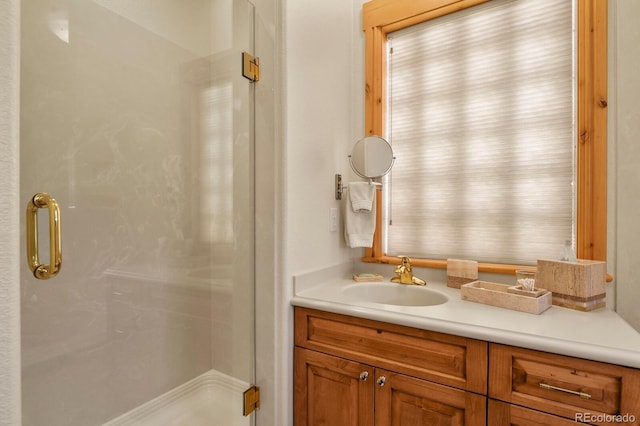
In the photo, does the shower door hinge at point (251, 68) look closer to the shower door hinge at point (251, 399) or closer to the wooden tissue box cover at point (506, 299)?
the wooden tissue box cover at point (506, 299)

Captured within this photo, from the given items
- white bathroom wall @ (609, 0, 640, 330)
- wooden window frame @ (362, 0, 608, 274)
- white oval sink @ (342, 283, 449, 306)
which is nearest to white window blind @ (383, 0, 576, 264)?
wooden window frame @ (362, 0, 608, 274)

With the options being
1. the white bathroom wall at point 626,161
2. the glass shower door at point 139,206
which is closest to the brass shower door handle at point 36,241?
the glass shower door at point 139,206

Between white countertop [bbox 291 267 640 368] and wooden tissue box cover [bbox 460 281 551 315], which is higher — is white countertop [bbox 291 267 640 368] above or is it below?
below

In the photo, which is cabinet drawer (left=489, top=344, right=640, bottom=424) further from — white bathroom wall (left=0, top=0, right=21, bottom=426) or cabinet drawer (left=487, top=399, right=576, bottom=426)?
white bathroom wall (left=0, top=0, right=21, bottom=426)

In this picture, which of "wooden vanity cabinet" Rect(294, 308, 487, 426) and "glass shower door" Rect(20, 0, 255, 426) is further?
"glass shower door" Rect(20, 0, 255, 426)

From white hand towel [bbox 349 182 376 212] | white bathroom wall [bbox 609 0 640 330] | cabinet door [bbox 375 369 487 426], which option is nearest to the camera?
cabinet door [bbox 375 369 487 426]

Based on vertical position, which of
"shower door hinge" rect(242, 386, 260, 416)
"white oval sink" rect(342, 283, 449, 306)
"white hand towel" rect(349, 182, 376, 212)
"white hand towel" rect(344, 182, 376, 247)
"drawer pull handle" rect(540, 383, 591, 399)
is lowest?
"shower door hinge" rect(242, 386, 260, 416)

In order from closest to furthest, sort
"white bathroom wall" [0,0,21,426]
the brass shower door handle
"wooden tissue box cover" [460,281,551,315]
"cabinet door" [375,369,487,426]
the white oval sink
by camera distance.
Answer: "white bathroom wall" [0,0,21,426] → the brass shower door handle → "cabinet door" [375,369,487,426] → "wooden tissue box cover" [460,281,551,315] → the white oval sink

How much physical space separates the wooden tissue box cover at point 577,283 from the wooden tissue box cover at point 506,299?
0.05 meters

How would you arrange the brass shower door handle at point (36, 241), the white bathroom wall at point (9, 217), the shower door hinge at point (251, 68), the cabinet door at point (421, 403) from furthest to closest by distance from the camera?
the shower door hinge at point (251, 68) < the cabinet door at point (421, 403) < the brass shower door handle at point (36, 241) < the white bathroom wall at point (9, 217)

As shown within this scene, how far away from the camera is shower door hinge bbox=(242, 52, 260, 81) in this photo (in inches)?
55.1

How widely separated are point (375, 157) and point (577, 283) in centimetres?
98

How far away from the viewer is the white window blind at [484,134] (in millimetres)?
1452

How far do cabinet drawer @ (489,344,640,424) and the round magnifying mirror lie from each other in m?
0.96
